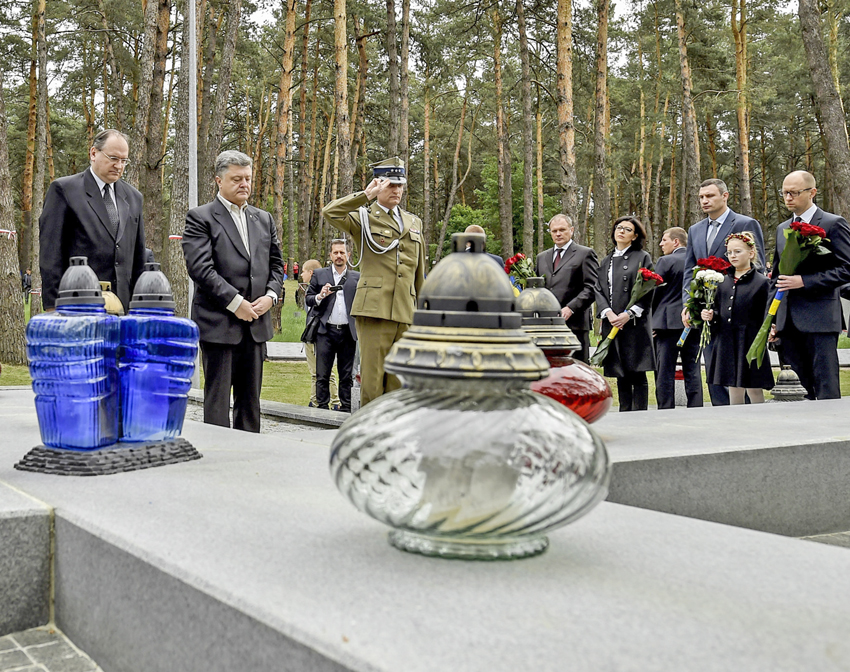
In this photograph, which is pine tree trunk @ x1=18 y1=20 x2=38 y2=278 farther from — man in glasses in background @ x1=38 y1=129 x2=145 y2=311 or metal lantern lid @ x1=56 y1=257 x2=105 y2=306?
metal lantern lid @ x1=56 y1=257 x2=105 y2=306

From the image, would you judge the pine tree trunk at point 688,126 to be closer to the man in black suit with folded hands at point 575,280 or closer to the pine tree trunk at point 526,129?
the pine tree trunk at point 526,129

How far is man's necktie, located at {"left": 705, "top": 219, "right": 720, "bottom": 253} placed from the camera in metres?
7.47

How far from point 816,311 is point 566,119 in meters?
12.4

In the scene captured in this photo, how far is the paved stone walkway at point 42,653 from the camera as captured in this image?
1841 mm

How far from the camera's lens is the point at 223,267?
504 centimetres

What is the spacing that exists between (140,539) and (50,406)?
118cm

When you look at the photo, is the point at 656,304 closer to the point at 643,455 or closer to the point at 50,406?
the point at 643,455

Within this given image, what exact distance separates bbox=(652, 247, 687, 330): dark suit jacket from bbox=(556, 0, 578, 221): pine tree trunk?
8798 millimetres

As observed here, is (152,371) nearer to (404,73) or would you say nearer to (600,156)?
(600,156)

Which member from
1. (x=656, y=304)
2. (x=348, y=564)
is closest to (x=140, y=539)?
(x=348, y=564)

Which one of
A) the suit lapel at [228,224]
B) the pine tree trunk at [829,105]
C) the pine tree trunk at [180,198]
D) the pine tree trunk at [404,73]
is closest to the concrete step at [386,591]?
the suit lapel at [228,224]

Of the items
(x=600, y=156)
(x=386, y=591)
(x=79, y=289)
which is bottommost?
(x=386, y=591)

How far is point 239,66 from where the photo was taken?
36.7 meters

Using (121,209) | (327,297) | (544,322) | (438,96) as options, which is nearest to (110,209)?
(121,209)
